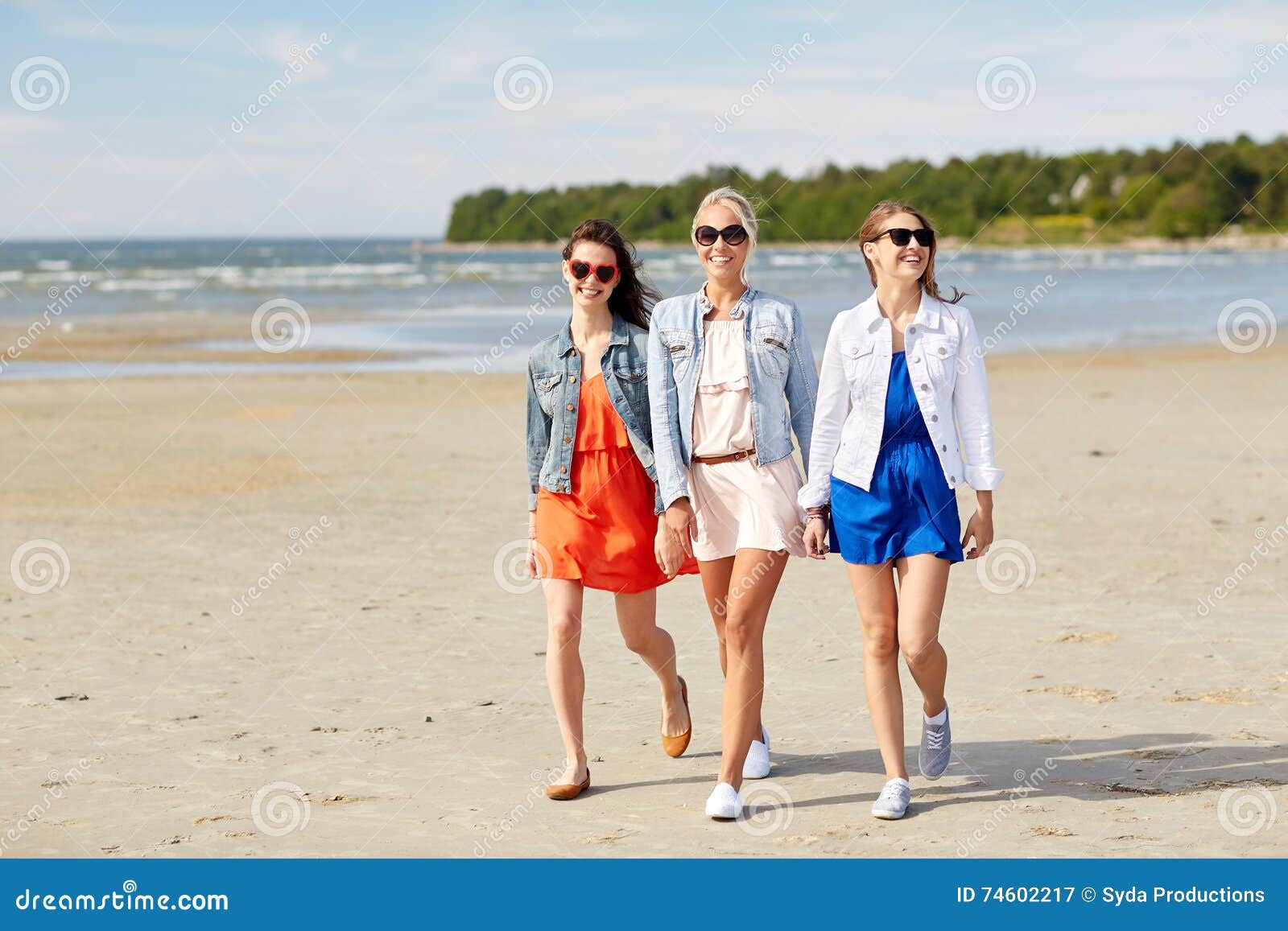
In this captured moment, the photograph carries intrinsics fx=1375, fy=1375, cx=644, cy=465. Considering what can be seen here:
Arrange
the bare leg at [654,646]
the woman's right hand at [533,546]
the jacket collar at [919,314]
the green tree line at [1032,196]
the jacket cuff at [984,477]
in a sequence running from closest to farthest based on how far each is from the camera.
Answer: the jacket cuff at [984,477] → the jacket collar at [919,314] → the woman's right hand at [533,546] → the bare leg at [654,646] → the green tree line at [1032,196]

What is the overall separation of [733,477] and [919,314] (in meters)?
0.80

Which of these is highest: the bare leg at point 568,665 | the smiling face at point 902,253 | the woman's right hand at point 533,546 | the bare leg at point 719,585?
the smiling face at point 902,253

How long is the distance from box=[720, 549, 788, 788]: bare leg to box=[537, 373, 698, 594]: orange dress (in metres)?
0.29

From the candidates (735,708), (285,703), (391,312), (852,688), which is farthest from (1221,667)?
(391,312)

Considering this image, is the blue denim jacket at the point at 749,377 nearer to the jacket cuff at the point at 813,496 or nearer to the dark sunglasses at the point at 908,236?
the jacket cuff at the point at 813,496

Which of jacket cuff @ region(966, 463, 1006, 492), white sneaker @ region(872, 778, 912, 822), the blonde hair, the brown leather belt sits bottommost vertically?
white sneaker @ region(872, 778, 912, 822)

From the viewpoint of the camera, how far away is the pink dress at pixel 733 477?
176 inches

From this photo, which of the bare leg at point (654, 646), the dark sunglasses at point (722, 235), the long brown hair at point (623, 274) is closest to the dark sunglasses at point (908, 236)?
the dark sunglasses at point (722, 235)

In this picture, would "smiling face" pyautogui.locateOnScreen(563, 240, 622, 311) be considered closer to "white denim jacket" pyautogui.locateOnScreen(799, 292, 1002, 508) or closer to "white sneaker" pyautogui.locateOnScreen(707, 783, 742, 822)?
"white denim jacket" pyautogui.locateOnScreen(799, 292, 1002, 508)

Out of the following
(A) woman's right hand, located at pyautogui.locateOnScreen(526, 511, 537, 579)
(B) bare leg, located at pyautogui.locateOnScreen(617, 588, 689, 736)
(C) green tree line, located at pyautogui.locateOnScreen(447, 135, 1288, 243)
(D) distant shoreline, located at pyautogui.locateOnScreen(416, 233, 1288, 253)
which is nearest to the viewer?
(A) woman's right hand, located at pyautogui.locateOnScreen(526, 511, 537, 579)

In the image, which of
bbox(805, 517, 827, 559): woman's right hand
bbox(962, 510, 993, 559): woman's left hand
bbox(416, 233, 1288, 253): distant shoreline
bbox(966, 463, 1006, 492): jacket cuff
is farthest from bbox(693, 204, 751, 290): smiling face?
bbox(416, 233, 1288, 253): distant shoreline

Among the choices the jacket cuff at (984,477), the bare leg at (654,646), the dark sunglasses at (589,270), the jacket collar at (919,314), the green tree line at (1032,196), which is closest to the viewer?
the jacket cuff at (984,477)

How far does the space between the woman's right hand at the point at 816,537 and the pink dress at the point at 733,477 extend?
0.07 m

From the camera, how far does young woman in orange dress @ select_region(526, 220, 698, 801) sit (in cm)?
474
